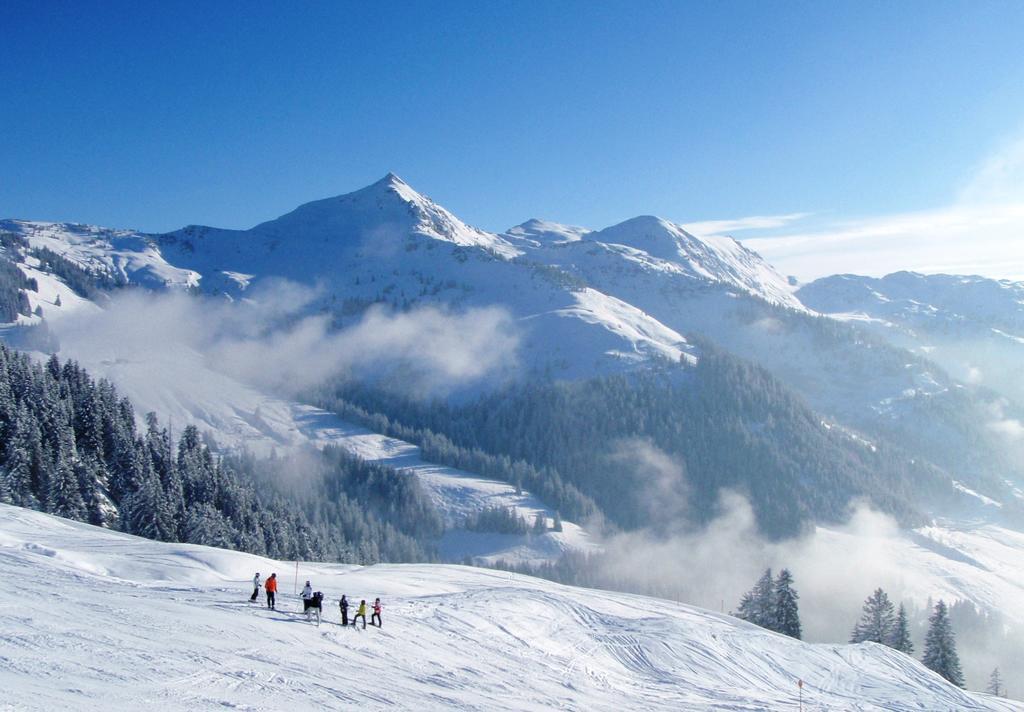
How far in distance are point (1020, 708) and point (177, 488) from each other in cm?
7206

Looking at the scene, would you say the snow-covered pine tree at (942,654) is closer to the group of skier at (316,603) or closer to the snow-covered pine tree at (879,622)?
the snow-covered pine tree at (879,622)

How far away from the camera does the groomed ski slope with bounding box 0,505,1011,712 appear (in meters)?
20.5

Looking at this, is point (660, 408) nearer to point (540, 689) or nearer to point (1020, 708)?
point (1020, 708)

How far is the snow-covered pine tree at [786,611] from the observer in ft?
200

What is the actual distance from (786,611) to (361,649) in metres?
47.5

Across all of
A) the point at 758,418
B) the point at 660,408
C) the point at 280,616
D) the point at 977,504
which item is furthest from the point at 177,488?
the point at 977,504

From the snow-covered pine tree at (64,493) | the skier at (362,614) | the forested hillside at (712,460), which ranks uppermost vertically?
the skier at (362,614)

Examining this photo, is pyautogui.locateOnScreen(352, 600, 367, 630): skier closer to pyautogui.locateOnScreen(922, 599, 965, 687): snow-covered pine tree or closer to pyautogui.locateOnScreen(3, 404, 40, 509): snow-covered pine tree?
pyautogui.locateOnScreen(3, 404, 40, 509): snow-covered pine tree

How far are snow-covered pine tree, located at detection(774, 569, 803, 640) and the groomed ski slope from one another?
14.7 metres

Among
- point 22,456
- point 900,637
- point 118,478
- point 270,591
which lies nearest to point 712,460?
point 900,637

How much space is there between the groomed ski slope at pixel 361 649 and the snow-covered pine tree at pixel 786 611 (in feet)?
48.4

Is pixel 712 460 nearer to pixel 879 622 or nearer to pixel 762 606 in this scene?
pixel 762 606

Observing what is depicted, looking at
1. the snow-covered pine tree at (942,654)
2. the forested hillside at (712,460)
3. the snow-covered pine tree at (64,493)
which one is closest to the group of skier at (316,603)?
the snow-covered pine tree at (64,493)

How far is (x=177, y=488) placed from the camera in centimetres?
7175
